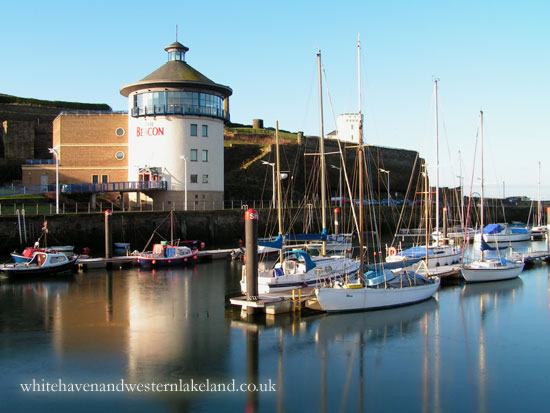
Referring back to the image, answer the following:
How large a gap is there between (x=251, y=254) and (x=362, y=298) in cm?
519

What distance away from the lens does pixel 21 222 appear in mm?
41781

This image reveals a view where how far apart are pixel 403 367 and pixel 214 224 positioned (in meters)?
37.1

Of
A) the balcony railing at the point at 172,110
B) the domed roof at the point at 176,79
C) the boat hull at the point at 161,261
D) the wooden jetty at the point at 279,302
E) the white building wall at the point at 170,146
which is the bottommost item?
the wooden jetty at the point at 279,302

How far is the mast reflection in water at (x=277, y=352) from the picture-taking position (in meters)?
15.4

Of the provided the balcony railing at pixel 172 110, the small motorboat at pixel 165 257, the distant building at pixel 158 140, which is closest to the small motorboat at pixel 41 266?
the small motorboat at pixel 165 257

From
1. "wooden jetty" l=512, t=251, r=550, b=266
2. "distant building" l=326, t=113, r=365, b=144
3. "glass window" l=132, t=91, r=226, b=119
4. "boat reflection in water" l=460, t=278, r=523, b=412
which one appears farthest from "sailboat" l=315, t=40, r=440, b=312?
"distant building" l=326, t=113, r=365, b=144

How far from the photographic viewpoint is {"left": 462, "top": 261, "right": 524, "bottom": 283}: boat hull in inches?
1300

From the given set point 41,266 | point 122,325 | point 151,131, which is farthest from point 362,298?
point 151,131

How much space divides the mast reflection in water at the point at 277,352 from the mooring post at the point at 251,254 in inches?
45.1

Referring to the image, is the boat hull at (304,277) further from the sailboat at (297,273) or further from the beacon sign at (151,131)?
the beacon sign at (151,131)

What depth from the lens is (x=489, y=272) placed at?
3362 centimetres

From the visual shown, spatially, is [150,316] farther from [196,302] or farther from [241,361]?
[241,361]

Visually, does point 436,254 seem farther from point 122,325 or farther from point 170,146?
point 170,146

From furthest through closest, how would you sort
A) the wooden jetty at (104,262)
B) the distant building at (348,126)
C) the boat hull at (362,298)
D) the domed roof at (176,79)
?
1. the distant building at (348,126)
2. the domed roof at (176,79)
3. the wooden jetty at (104,262)
4. the boat hull at (362,298)
